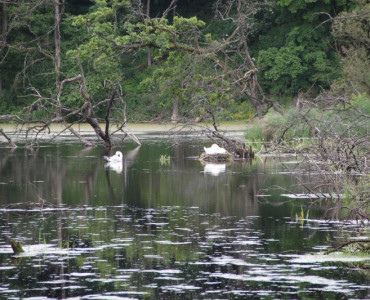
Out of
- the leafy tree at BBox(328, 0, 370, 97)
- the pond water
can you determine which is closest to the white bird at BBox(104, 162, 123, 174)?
the pond water

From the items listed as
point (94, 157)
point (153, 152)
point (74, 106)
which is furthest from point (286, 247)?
point (74, 106)

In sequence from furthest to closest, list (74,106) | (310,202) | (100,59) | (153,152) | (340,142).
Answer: (74,106)
(100,59)
(153,152)
(310,202)
(340,142)

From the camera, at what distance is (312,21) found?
1847 inches

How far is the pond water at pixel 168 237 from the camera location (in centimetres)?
945

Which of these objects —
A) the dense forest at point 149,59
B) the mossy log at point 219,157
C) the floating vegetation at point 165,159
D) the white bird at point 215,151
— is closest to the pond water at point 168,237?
the floating vegetation at point 165,159

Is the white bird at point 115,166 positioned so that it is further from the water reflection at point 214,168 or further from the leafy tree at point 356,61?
the leafy tree at point 356,61

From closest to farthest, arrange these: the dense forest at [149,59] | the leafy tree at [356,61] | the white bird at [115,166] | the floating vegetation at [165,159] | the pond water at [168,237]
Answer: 1. the pond water at [168,237]
2. the white bird at [115,166]
3. the floating vegetation at [165,159]
4. the leafy tree at [356,61]
5. the dense forest at [149,59]

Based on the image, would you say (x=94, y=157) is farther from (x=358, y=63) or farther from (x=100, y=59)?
(x=358, y=63)

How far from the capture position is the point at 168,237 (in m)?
12.6

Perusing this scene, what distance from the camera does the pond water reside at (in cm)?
945

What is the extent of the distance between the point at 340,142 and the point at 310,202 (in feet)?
7.11

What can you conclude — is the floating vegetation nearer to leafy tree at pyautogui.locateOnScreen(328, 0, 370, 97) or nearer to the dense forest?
leafy tree at pyautogui.locateOnScreen(328, 0, 370, 97)

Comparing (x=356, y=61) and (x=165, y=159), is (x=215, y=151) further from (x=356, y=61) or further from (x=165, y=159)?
(x=356, y=61)

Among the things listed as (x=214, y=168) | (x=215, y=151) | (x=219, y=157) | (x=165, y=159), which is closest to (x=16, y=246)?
(x=214, y=168)
